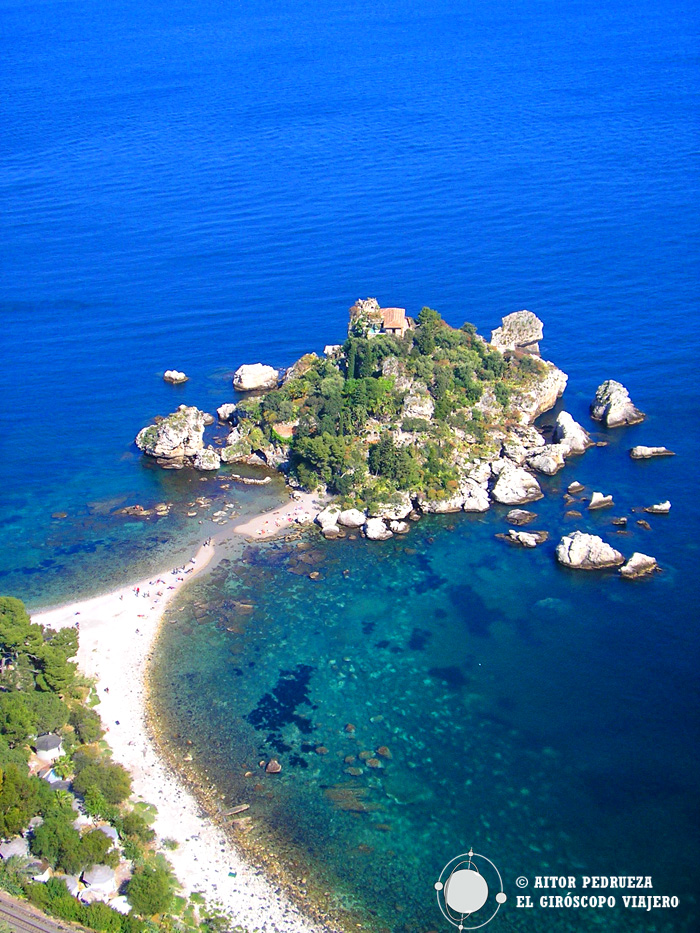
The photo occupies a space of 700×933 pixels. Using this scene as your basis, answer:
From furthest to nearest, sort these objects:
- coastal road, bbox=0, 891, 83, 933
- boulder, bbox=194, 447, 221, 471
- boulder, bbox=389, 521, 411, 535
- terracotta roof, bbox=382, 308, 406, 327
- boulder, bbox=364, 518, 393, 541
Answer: terracotta roof, bbox=382, 308, 406, 327 → boulder, bbox=194, 447, 221, 471 → boulder, bbox=389, 521, 411, 535 → boulder, bbox=364, 518, 393, 541 → coastal road, bbox=0, 891, 83, 933

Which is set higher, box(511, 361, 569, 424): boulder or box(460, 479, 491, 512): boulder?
box(511, 361, 569, 424): boulder

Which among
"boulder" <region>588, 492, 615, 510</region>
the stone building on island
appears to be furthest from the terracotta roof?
"boulder" <region>588, 492, 615, 510</region>

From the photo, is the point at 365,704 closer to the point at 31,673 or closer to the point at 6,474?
the point at 31,673

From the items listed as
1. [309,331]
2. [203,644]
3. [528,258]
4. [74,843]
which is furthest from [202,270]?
[74,843]

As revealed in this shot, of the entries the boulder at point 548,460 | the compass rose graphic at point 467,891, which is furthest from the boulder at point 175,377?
the compass rose graphic at point 467,891

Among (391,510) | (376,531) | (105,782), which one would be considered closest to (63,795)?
(105,782)

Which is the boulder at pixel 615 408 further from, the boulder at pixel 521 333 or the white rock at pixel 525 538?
the white rock at pixel 525 538

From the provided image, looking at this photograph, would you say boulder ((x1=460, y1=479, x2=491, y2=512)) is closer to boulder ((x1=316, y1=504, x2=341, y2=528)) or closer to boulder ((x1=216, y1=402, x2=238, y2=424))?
boulder ((x1=316, y1=504, x2=341, y2=528))
